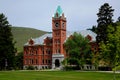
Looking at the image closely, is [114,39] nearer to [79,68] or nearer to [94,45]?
[79,68]

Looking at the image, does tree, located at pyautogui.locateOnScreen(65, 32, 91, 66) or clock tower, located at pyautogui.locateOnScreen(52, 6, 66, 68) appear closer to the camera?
tree, located at pyautogui.locateOnScreen(65, 32, 91, 66)

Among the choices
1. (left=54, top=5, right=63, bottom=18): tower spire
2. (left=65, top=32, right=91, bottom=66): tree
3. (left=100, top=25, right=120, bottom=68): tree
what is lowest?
(left=100, top=25, right=120, bottom=68): tree

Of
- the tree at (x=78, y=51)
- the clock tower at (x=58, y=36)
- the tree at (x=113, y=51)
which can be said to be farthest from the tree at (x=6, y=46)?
the tree at (x=113, y=51)

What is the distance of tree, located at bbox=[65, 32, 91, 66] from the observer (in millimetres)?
91125

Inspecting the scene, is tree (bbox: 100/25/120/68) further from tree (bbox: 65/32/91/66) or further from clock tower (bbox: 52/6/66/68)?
clock tower (bbox: 52/6/66/68)

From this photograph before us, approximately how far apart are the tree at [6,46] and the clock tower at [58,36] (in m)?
19.8

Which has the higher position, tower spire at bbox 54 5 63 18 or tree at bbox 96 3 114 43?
tower spire at bbox 54 5 63 18

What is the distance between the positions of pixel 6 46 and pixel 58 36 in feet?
83.7

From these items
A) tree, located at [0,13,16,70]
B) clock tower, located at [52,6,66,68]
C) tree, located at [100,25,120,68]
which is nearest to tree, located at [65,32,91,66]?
clock tower, located at [52,6,66,68]

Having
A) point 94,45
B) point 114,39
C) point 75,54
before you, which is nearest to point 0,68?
point 75,54

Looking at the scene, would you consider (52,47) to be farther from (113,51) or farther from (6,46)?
(113,51)

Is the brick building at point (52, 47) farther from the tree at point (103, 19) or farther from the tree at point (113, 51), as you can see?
the tree at point (113, 51)

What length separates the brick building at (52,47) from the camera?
108625 millimetres

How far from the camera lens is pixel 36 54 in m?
116
